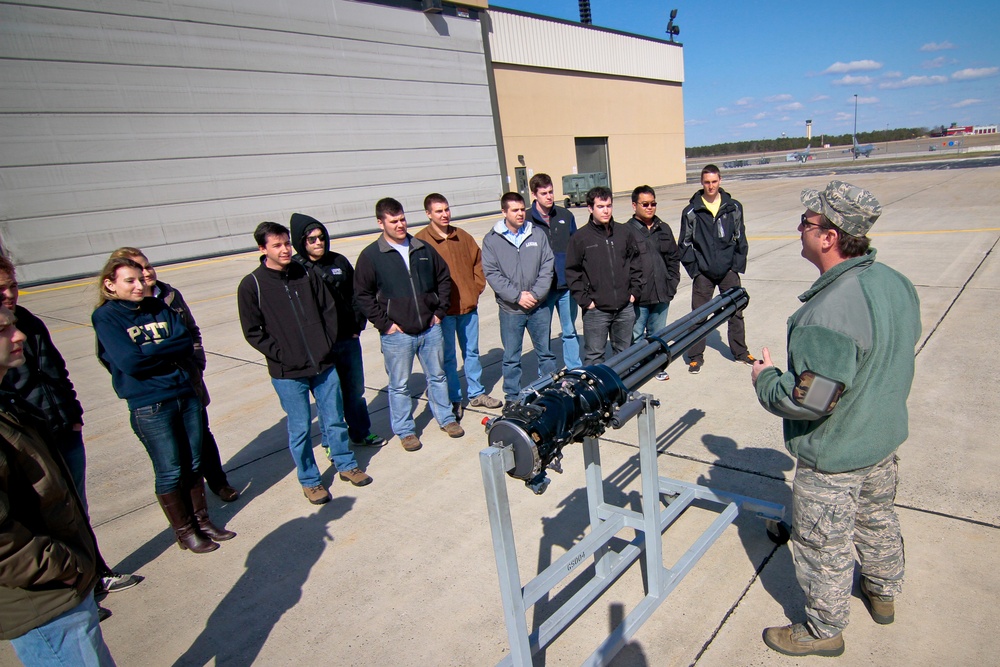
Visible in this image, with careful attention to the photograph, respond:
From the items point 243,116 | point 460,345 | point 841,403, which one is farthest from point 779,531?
point 243,116

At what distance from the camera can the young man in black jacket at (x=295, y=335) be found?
12.5 feet

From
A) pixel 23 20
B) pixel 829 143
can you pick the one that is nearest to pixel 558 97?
pixel 23 20

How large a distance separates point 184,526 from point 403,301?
215cm

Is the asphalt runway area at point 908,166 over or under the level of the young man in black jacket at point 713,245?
under

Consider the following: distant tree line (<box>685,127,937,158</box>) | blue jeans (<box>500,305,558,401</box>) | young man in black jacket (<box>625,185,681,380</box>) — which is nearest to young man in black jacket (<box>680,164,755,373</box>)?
young man in black jacket (<box>625,185,681,380</box>)

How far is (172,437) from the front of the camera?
3.54 meters

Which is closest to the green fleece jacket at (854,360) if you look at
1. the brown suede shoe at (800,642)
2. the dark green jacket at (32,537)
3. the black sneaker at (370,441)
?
the brown suede shoe at (800,642)

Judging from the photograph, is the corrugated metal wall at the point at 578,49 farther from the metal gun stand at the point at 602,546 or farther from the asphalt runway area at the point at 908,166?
the metal gun stand at the point at 602,546

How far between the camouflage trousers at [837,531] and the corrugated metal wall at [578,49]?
30312 millimetres

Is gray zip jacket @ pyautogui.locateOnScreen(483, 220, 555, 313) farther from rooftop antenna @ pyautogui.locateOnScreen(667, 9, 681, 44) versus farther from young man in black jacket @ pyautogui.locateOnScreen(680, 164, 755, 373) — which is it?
rooftop antenna @ pyautogui.locateOnScreen(667, 9, 681, 44)

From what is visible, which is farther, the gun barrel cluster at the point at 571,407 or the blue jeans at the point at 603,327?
the blue jeans at the point at 603,327

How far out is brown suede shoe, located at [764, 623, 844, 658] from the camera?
2.40 m

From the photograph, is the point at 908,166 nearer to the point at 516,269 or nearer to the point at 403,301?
the point at 516,269

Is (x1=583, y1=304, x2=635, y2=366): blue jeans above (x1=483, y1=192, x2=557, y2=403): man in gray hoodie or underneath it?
underneath
